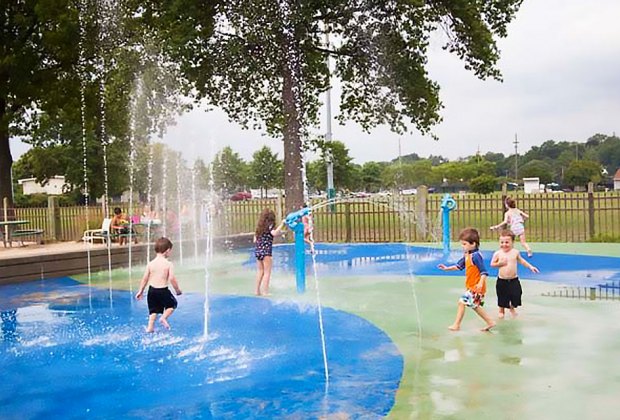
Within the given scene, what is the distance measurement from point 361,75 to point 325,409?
21665 millimetres

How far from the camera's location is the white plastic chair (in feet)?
60.0

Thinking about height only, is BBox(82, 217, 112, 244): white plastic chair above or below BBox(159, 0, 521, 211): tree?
below

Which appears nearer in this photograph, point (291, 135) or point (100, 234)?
point (100, 234)

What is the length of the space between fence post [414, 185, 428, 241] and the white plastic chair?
10116 mm

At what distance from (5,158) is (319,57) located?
45.9 ft

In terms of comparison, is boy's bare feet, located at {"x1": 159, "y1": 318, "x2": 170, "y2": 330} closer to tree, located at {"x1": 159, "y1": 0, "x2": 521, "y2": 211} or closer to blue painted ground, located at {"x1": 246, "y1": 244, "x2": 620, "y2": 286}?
blue painted ground, located at {"x1": 246, "y1": 244, "x2": 620, "y2": 286}

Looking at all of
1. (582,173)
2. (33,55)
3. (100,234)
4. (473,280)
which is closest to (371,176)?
(582,173)

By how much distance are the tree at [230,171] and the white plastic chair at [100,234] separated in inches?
1714

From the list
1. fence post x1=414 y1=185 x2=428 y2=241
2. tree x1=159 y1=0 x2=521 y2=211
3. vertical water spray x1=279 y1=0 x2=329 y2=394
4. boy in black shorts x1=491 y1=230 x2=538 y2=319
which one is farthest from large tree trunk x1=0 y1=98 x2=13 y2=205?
boy in black shorts x1=491 y1=230 x2=538 y2=319

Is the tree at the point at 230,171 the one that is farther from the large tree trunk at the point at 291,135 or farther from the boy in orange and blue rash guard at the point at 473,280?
the boy in orange and blue rash guard at the point at 473,280

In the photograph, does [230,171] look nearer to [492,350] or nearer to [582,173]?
[582,173]

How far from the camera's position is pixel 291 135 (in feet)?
79.3

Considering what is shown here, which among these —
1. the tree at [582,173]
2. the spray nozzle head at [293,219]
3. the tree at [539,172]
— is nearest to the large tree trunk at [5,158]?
the spray nozzle head at [293,219]

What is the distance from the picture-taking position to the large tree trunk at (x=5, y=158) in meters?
26.5
